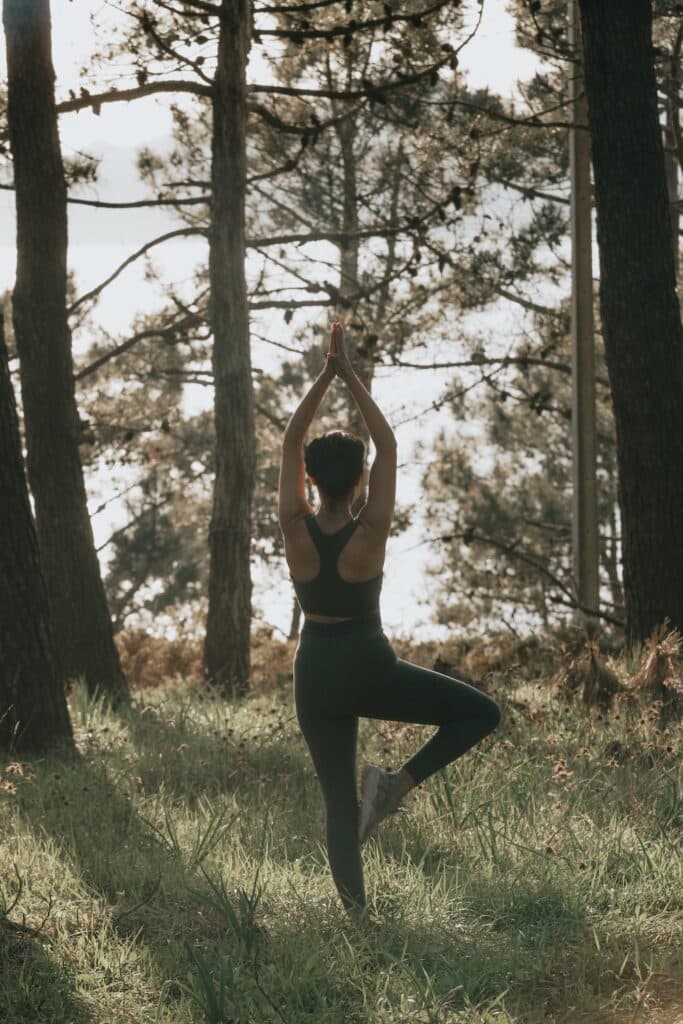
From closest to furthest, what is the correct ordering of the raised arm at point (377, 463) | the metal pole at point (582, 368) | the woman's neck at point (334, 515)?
the raised arm at point (377, 463), the woman's neck at point (334, 515), the metal pole at point (582, 368)

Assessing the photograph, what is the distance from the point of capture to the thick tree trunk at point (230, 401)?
40.9ft

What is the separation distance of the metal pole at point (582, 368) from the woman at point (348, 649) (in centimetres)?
873

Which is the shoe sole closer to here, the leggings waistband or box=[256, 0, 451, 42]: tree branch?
the leggings waistband

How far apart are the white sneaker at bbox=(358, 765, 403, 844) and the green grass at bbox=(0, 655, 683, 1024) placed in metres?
0.37

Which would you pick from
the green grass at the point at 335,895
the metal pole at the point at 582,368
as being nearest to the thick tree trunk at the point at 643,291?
the green grass at the point at 335,895

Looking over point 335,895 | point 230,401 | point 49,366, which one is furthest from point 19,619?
point 230,401

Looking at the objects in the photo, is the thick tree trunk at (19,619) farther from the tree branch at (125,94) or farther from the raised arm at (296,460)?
the tree branch at (125,94)

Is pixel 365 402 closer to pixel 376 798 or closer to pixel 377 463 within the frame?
pixel 377 463

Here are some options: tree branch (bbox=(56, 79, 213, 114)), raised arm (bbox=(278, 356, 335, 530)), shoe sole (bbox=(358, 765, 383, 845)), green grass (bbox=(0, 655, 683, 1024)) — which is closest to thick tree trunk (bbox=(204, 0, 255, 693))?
tree branch (bbox=(56, 79, 213, 114))

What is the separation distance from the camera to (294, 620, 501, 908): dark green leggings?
476cm

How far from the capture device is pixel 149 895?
5266 mm

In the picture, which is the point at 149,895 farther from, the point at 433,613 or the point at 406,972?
the point at 433,613

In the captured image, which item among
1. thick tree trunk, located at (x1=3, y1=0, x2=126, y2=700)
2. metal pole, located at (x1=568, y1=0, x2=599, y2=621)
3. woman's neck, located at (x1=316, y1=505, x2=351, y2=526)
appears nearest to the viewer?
woman's neck, located at (x1=316, y1=505, x2=351, y2=526)

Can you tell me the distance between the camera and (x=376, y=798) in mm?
4895
